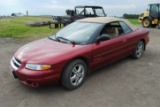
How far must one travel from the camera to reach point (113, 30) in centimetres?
538

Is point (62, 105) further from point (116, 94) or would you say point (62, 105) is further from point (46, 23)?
point (46, 23)

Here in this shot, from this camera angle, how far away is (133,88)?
4211mm

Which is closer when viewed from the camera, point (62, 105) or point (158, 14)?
point (62, 105)

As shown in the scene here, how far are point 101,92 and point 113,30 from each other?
1994 mm

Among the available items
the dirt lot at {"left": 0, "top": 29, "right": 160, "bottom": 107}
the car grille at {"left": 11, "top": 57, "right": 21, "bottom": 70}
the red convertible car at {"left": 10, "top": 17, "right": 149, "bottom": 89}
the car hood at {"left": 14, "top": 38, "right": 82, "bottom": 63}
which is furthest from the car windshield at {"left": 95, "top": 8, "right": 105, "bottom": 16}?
Answer: the car grille at {"left": 11, "top": 57, "right": 21, "bottom": 70}

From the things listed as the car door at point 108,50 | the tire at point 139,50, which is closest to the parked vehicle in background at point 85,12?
the tire at point 139,50

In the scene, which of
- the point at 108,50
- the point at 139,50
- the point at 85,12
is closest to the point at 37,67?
the point at 108,50

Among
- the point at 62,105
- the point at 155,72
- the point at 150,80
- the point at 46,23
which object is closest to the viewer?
the point at 62,105

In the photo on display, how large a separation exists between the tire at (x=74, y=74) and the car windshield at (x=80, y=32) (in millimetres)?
600

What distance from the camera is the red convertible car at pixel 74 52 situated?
3.77 meters

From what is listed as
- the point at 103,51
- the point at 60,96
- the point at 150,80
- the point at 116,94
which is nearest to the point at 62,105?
the point at 60,96

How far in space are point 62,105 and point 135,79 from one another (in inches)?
77.0

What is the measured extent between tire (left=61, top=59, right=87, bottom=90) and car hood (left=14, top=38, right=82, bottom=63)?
0.30m

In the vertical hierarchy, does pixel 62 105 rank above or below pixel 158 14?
below
